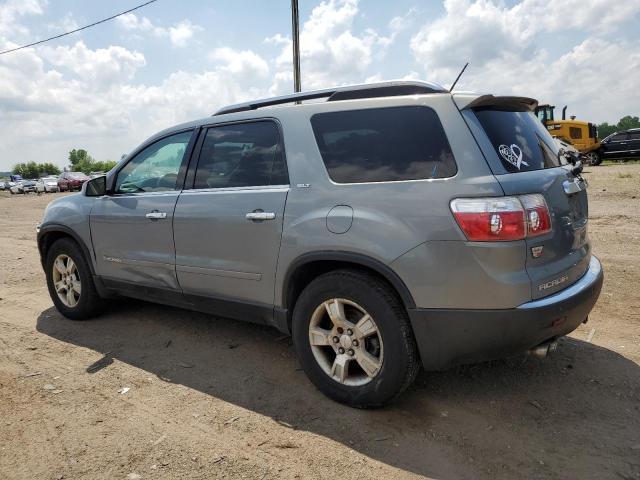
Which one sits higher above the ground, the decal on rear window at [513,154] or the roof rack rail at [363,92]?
the roof rack rail at [363,92]

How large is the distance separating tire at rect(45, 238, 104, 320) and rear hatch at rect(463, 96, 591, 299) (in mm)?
3812

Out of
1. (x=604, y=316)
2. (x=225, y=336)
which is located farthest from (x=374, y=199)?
(x=604, y=316)

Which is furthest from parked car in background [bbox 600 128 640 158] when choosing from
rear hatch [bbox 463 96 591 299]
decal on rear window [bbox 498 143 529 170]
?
decal on rear window [bbox 498 143 529 170]

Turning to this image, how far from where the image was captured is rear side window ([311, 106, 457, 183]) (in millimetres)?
2764

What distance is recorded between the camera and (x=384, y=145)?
2.93 m

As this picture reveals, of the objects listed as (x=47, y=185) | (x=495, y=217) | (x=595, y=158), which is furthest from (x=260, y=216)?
(x=47, y=185)

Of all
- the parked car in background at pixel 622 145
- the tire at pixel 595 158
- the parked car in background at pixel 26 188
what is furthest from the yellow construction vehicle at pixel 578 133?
the parked car in background at pixel 26 188

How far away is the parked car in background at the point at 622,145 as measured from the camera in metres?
25.4

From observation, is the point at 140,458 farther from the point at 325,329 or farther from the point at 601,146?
the point at 601,146

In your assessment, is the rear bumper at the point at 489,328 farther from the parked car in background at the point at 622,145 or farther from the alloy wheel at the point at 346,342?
the parked car in background at the point at 622,145

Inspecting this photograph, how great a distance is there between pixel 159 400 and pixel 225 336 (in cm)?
111

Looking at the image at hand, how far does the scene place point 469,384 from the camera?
332 cm

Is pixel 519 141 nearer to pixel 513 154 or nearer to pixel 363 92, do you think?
pixel 513 154

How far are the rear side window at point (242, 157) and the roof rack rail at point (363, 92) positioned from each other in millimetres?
246
